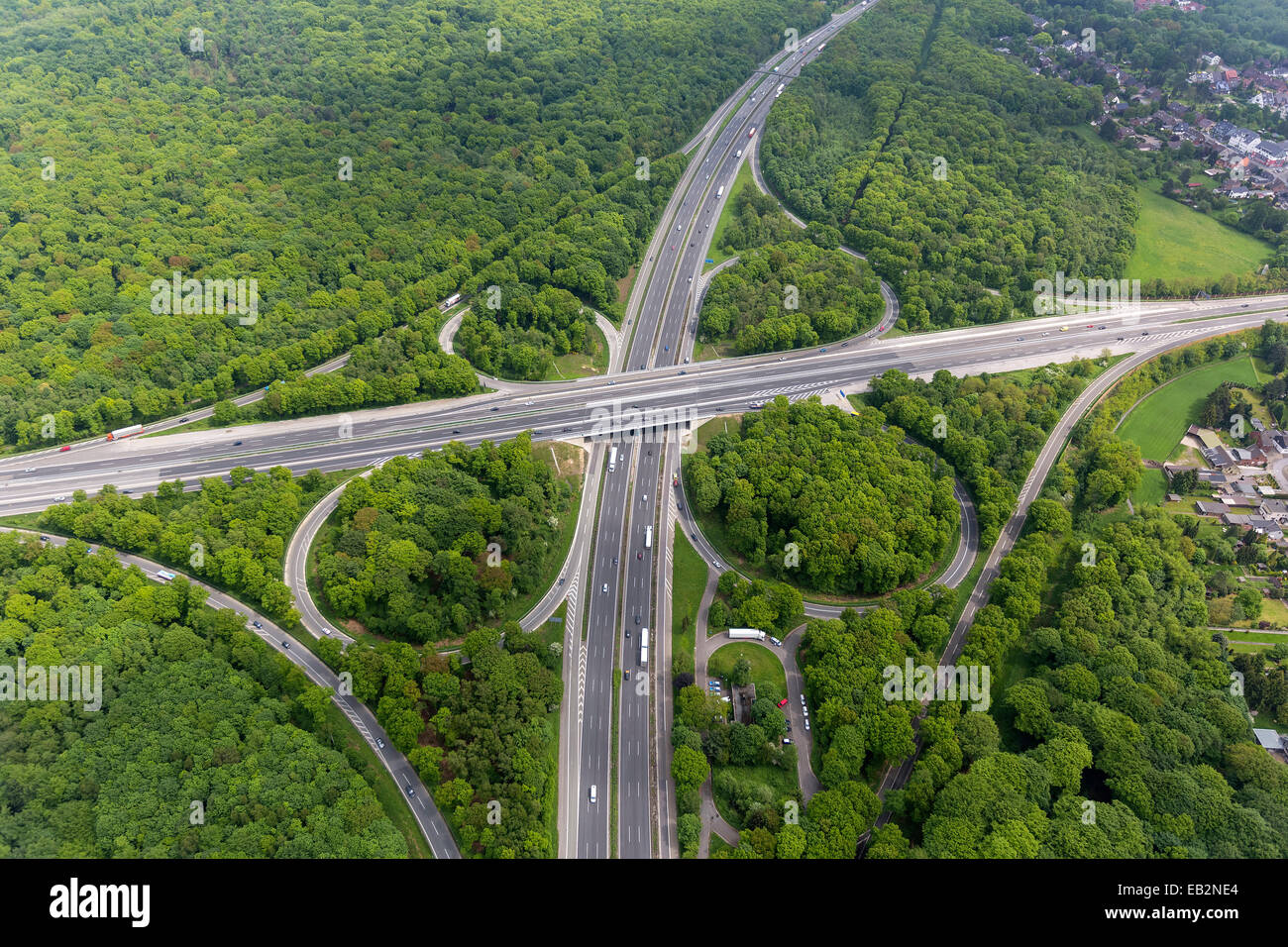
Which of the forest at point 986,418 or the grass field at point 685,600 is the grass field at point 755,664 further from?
the forest at point 986,418

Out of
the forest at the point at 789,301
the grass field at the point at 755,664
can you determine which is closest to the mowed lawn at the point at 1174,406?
the forest at the point at 789,301

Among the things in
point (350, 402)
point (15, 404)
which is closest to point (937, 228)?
point (350, 402)

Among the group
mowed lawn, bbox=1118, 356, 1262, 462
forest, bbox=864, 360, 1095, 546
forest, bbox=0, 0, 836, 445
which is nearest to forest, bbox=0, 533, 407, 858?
forest, bbox=0, 0, 836, 445

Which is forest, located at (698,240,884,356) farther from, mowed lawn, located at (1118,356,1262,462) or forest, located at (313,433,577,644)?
mowed lawn, located at (1118,356,1262,462)

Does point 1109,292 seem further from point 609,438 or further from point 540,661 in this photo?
point 540,661

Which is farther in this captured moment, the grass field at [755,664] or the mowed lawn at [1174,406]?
the mowed lawn at [1174,406]

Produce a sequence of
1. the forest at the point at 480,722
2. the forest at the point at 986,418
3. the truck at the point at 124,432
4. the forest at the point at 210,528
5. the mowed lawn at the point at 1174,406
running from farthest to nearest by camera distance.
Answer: the mowed lawn at the point at 1174,406
the forest at the point at 986,418
the truck at the point at 124,432
the forest at the point at 210,528
the forest at the point at 480,722

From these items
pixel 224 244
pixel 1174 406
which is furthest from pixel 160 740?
pixel 1174 406
